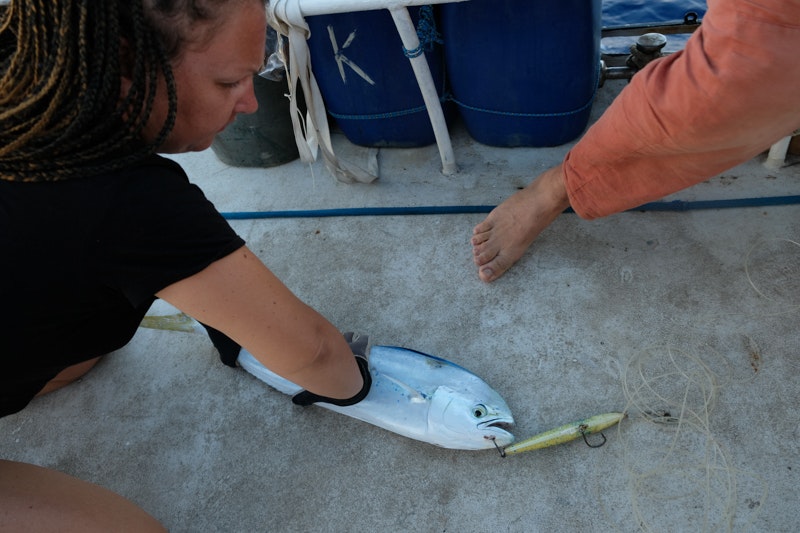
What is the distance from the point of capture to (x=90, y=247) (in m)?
0.93

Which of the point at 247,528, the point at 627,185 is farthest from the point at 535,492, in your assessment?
the point at 627,185

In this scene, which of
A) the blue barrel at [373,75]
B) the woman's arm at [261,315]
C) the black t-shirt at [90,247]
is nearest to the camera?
the black t-shirt at [90,247]

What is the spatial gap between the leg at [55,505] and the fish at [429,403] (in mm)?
575

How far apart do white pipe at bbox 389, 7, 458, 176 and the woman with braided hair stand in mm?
929

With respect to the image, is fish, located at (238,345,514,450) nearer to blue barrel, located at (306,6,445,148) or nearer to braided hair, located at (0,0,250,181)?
braided hair, located at (0,0,250,181)

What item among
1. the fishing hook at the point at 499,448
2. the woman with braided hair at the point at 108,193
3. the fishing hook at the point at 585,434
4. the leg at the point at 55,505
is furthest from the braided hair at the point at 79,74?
the fishing hook at the point at 585,434

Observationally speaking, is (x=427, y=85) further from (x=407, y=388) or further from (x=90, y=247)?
(x=90, y=247)

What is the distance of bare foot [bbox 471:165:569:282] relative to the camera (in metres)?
1.89

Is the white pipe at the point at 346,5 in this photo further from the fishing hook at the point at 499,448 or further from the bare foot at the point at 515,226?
the fishing hook at the point at 499,448

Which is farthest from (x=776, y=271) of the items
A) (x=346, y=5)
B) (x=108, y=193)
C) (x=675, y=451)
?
(x=108, y=193)

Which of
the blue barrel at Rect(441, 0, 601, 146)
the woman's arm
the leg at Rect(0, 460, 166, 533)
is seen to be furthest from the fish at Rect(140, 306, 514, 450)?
the blue barrel at Rect(441, 0, 601, 146)

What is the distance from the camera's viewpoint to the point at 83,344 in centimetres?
115

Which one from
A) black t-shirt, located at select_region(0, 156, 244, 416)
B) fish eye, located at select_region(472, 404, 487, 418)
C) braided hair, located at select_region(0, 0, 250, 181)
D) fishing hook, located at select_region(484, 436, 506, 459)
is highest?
braided hair, located at select_region(0, 0, 250, 181)

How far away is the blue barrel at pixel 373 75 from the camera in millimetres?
2086
